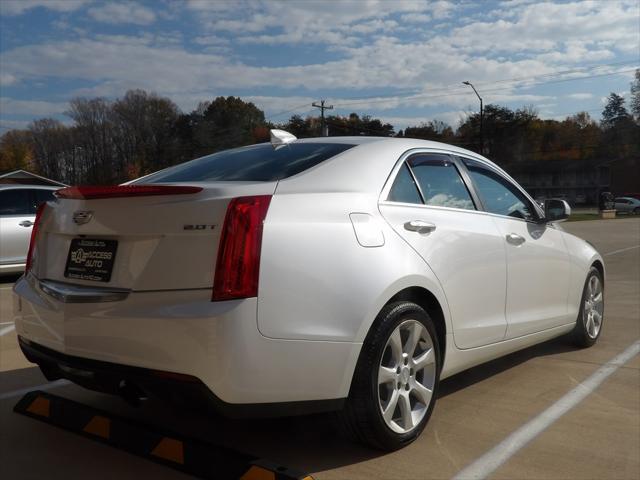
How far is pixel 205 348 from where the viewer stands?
104 inches

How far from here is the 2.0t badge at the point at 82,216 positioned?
3092 mm

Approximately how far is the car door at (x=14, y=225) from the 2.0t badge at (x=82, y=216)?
8023mm

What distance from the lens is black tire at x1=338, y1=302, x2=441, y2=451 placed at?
3047mm

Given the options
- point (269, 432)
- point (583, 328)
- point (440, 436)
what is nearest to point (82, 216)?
point (269, 432)

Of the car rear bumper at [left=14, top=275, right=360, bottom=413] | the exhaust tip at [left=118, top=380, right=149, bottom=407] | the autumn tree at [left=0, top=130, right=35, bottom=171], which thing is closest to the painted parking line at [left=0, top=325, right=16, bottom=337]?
the car rear bumper at [left=14, top=275, right=360, bottom=413]

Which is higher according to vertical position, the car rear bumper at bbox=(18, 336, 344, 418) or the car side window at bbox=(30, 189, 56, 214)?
the car side window at bbox=(30, 189, 56, 214)

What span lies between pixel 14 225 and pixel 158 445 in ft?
28.5

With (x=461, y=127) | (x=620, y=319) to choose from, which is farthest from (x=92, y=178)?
(x=620, y=319)

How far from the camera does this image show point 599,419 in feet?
12.7

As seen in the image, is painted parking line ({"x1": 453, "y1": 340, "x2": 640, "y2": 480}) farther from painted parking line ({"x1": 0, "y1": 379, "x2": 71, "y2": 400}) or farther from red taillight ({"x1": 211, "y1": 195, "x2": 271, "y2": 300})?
painted parking line ({"x1": 0, "y1": 379, "x2": 71, "y2": 400})

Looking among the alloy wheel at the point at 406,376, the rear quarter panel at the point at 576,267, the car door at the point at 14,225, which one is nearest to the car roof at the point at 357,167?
the alloy wheel at the point at 406,376

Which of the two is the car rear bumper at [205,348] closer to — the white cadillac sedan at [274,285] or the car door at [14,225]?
the white cadillac sedan at [274,285]

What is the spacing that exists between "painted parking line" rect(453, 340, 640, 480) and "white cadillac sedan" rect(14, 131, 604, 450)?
1.20 feet

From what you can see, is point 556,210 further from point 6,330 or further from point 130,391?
point 6,330
